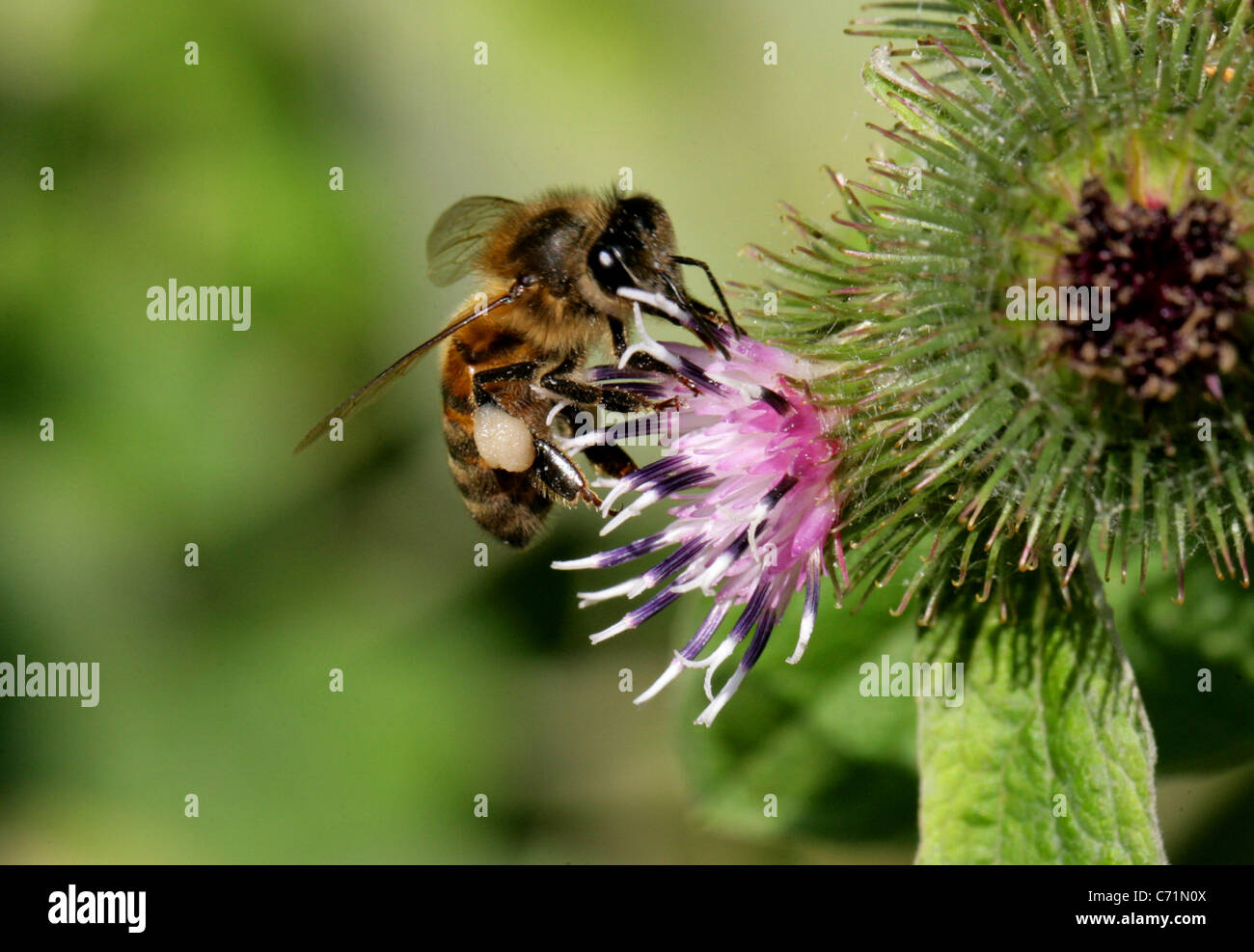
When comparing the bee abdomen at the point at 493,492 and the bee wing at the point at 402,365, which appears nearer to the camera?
the bee wing at the point at 402,365

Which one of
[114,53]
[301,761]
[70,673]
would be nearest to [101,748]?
[70,673]

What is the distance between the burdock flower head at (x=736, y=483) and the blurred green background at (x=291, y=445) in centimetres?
149

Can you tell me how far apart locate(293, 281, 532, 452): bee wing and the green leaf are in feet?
3.57

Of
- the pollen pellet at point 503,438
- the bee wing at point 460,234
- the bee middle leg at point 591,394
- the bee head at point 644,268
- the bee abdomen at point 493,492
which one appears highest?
the bee wing at point 460,234

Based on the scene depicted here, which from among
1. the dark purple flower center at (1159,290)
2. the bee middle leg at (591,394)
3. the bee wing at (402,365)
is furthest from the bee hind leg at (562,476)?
the dark purple flower center at (1159,290)

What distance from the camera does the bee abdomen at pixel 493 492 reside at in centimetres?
268

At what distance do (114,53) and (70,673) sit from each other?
1.99m

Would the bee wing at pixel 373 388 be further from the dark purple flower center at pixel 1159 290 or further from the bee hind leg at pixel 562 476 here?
the dark purple flower center at pixel 1159 290

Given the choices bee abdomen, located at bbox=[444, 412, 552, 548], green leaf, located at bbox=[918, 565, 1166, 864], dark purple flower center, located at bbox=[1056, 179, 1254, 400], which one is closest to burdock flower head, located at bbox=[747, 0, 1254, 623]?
dark purple flower center, located at bbox=[1056, 179, 1254, 400]

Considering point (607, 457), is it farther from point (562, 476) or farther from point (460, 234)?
point (460, 234)

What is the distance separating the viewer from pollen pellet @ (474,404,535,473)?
8.30ft

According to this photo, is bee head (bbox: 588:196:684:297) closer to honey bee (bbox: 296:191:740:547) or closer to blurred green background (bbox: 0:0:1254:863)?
honey bee (bbox: 296:191:740:547)

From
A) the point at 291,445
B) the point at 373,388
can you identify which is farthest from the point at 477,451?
the point at 291,445
